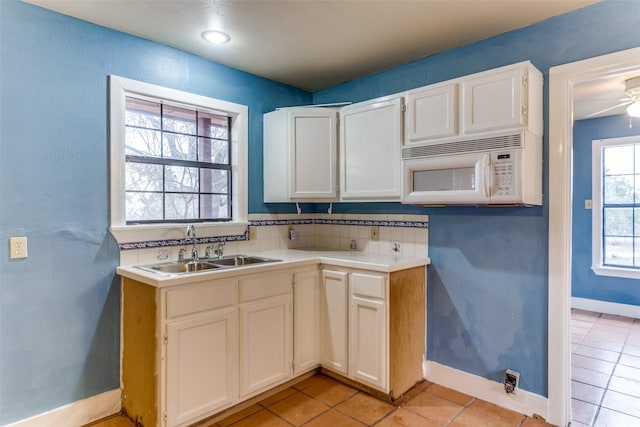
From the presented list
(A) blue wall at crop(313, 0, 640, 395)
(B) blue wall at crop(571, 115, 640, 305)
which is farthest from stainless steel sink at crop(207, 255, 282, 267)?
A: (B) blue wall at crop(571, 115, 640, 305)

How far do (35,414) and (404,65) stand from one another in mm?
3381

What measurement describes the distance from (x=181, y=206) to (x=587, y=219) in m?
4.75

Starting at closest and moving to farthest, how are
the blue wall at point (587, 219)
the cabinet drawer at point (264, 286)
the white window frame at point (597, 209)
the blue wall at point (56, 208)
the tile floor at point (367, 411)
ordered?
the blue wall at point (56, 208)
the tile floor at point (367, 411)
the cabinet drawer at point (264, 286)
the blue wall at point (587, 219)
the white window frame at point (597, 209)

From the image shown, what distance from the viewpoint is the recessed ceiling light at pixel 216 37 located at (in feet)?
7.82

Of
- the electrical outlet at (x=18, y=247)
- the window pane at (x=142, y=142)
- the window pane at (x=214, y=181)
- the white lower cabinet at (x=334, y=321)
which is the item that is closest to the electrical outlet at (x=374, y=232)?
the white lower cabinet at (x=334, y=321)

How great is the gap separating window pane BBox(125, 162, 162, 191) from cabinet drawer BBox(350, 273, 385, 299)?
1583 mm

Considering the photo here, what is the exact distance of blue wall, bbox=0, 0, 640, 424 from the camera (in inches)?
78.6

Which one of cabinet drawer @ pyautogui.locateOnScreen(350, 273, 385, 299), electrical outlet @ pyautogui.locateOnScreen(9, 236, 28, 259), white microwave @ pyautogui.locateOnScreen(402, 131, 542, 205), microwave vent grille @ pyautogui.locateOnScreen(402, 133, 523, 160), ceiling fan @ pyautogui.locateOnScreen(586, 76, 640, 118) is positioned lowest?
cabinet drawer @ pyautogui.locateOnScreen(350, 273, 385, 299)

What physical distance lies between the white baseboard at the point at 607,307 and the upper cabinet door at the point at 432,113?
372 cm

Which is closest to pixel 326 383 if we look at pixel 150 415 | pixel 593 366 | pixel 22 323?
pixel 150 415

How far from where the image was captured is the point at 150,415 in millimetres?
2041

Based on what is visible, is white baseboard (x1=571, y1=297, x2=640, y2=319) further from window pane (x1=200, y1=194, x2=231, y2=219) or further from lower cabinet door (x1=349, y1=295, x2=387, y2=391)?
window pane (x1=200, y1=194, x2=231, y2=219)

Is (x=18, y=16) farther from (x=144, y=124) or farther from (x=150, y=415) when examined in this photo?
(x=150, y=415)

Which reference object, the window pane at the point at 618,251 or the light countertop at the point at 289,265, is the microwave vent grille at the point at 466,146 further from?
the window pane at the point at 618,251
